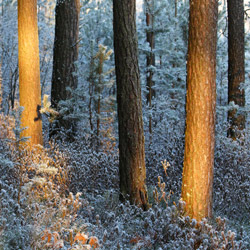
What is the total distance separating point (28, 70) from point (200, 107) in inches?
162

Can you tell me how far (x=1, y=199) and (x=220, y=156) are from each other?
4.36m

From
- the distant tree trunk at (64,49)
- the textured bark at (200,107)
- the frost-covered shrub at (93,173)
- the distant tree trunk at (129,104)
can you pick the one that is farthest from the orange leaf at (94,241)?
the distant tree trunk at (64,49)

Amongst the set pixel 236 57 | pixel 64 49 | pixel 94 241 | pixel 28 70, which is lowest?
pixel 94 241

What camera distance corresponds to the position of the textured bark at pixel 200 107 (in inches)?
160

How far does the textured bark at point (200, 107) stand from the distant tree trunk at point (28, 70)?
3.76 meters

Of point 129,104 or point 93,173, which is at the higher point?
point 129,104

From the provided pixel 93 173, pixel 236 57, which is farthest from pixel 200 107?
pixel 236 57

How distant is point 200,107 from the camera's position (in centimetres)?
407

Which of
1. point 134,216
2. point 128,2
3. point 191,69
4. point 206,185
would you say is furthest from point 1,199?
point 128,2

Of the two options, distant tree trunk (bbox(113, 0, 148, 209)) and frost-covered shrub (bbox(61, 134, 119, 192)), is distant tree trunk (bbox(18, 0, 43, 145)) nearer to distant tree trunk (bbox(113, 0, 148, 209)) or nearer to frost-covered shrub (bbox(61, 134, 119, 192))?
frost-covered shrub (bbox(61, 134, 119, 192))

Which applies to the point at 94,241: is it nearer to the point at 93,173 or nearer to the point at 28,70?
the point at 93,173

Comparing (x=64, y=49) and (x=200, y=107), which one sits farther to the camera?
(x=64, y=49)

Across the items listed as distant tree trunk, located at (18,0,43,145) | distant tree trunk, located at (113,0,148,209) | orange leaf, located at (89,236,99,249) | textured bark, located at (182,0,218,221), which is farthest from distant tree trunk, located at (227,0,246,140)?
orange leaf, located at (89,236,99,249)

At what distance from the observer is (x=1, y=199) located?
4.09 metres
